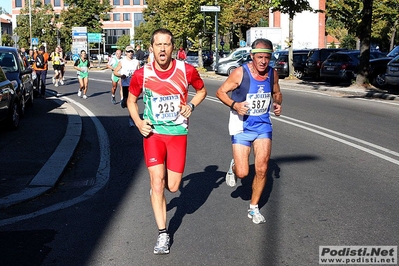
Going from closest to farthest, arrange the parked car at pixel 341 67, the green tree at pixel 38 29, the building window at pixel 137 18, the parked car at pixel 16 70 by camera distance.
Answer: the parked car at pixel 16 70, the parked car at pixel 341 67, the green tree at pixel 38 29, the building window at pixel 137 18

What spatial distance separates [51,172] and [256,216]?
140 inches

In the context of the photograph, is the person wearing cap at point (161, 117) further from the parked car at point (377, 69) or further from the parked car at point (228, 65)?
the parked car at point (228, 65)

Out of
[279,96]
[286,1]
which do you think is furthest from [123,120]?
[286,1]

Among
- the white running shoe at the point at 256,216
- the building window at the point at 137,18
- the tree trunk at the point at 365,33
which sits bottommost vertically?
the white running shoe at the point at 256,216

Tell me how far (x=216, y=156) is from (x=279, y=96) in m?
3.53

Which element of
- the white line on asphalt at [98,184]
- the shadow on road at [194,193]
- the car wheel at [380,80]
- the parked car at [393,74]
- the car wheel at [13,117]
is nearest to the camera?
the shadow on road at [194,193]

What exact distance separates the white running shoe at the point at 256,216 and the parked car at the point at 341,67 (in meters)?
22.1

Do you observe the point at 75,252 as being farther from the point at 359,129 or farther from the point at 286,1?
the point at 286,1

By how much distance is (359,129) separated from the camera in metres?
12.6

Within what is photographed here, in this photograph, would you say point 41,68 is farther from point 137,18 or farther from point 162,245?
point 137,18

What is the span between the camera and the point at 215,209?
6.40 m

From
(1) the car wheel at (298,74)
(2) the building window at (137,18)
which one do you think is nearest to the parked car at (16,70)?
(1) the car wheel at (298,74)

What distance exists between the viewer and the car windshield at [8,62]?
15.8m

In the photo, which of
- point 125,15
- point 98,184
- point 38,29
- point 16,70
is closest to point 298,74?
point 16,70
